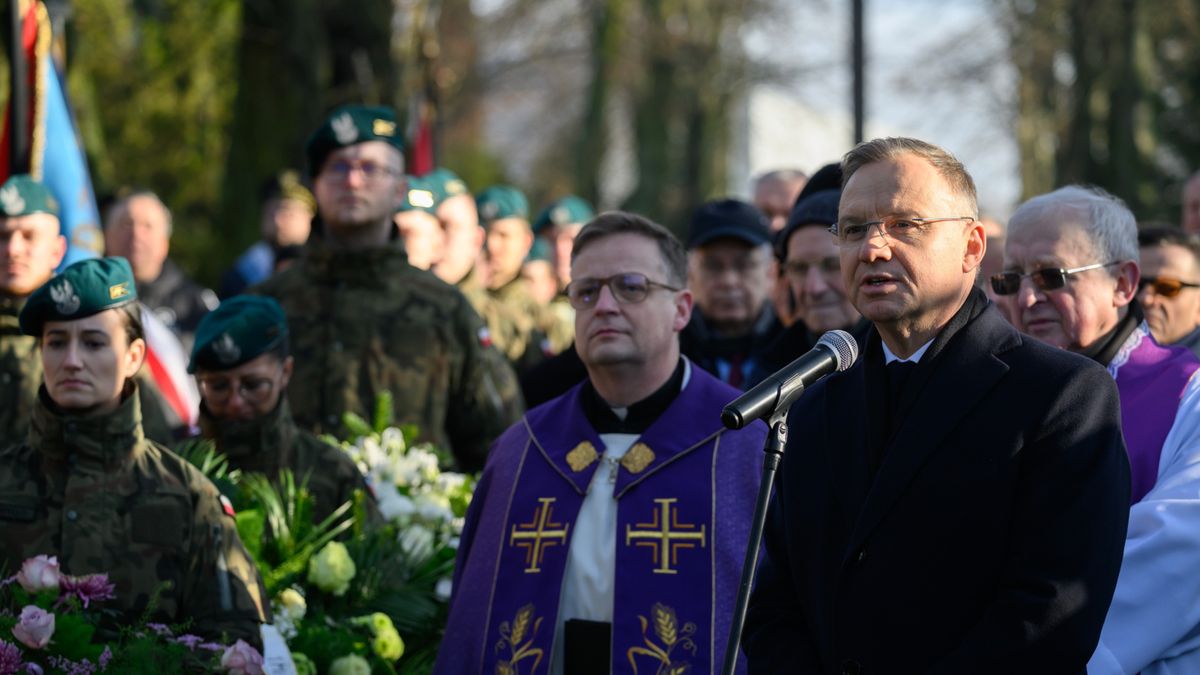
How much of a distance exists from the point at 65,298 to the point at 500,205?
20.2ft

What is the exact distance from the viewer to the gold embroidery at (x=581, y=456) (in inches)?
227

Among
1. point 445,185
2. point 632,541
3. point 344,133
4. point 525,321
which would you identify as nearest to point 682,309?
point 632,541

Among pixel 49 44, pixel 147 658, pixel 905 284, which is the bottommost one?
pixel 147 658

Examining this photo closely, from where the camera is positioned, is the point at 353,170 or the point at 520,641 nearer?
the point at 520,641

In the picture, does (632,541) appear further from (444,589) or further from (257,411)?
(257,411)

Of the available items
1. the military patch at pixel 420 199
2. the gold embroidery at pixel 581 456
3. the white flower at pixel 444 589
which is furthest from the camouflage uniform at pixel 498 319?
the gold embroidery at pixel 581 456

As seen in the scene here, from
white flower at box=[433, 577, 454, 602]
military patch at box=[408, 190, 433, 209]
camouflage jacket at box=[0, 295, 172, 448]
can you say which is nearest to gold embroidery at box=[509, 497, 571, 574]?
white flower at box=[433, 577, 454, 602]

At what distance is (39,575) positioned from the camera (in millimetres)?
5438

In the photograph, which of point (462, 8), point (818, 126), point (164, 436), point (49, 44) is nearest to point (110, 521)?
point (164, 436)

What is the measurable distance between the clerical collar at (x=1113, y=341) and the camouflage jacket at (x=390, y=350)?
326 centimetres

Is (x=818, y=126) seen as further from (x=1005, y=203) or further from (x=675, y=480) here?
(x=675, y=480)

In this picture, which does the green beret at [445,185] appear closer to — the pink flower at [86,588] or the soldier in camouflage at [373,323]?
the soldier in camouflage at [373,323]

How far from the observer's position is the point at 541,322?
450 inches

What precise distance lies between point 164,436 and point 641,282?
232cm
